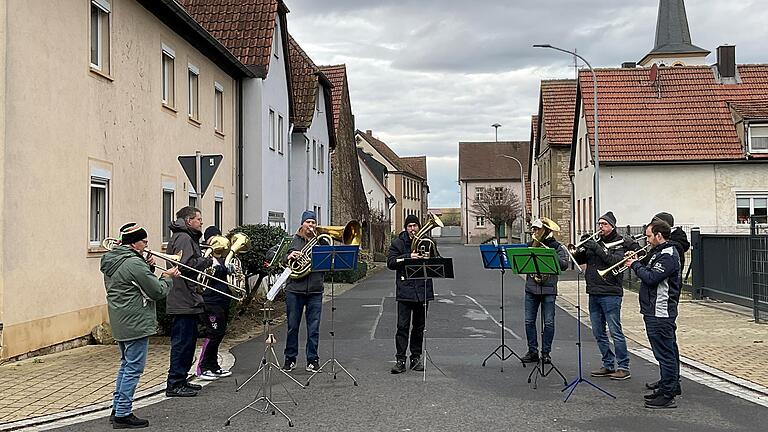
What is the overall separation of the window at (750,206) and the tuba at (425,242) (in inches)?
1020

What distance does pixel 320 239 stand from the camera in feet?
35.8

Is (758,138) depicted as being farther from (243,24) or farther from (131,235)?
(131,235)

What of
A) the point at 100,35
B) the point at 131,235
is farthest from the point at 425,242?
the point at 100,35

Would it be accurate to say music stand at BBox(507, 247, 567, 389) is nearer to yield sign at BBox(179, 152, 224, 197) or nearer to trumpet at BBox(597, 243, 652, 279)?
trumpet at BBox(597, 243, 652, 279)

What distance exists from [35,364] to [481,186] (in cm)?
9180

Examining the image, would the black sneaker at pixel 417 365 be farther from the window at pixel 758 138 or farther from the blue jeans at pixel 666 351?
the window at pixel 758 138

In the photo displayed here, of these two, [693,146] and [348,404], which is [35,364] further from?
[693,146]

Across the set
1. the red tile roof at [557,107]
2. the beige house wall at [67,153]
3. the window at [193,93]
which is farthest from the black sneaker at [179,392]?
the red tile roof at [557,107]

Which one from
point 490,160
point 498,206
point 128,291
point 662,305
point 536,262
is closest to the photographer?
point 128,291

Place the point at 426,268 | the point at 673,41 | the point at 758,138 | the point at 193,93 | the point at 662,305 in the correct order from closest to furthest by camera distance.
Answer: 1. the point at 662,305
2. the point at 426,268
3. the point at 193,93
4. the point at 758,138
5. the point at 673,41

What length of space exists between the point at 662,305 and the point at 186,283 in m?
5.03

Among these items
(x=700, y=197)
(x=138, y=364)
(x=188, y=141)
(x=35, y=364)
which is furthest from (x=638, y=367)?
(x=700, y=197)

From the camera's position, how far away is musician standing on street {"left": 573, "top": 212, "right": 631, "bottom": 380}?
10320mm

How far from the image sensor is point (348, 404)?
8875mm
